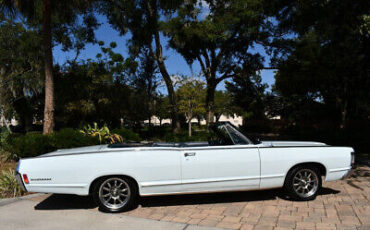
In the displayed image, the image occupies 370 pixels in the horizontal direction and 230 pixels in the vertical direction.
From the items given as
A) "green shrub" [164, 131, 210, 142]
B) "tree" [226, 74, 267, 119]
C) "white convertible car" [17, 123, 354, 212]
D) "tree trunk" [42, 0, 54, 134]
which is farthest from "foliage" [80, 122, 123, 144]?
"tree" [226, 74, 267, 119]

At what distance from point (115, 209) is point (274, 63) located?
57.0 ft

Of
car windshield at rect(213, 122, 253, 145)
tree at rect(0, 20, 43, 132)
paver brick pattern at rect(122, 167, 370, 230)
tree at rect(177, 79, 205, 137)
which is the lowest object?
paver brick pattern at rect(122, 167, 370, 230)

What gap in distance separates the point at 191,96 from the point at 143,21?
5.56 meters

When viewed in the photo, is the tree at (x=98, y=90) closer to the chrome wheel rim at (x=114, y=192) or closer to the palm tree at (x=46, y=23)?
the palm tree at (x=46, y=23)

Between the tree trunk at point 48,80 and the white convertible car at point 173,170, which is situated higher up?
the tree trunk at point 48,80

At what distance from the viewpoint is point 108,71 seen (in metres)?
17.4

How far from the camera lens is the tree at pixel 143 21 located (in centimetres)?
1493

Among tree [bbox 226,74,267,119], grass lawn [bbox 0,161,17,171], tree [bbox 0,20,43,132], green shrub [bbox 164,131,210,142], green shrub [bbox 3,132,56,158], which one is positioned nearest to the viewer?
grass lawn [bbox 0,161,17,171]

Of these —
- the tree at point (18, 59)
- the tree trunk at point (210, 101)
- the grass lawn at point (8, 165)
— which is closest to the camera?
the grass lawn at point (8, 165)

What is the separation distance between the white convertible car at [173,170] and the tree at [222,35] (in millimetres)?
12479

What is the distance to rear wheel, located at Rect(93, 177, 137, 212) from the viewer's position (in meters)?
3.97

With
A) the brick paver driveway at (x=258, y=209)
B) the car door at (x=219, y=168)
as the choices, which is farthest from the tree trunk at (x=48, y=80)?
the car door at (x=219, y=168)

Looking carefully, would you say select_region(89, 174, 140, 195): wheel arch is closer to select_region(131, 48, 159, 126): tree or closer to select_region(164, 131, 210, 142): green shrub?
select_region(164, 131, 210, 142): green shrub

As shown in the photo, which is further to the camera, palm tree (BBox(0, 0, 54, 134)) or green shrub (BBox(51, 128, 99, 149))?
palm tree (BBox(0, 0, 54, 134))
